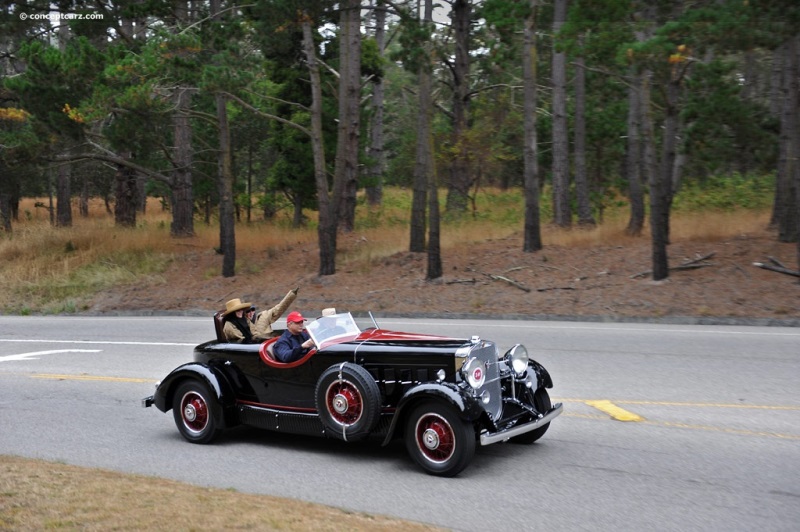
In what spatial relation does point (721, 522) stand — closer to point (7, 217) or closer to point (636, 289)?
point (636, 289)

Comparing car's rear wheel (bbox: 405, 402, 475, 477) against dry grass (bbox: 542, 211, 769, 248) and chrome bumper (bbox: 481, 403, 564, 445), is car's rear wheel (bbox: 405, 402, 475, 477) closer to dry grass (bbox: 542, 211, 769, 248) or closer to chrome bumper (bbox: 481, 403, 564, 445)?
chrome bumper (bbox: 481, 403, 564, 445)

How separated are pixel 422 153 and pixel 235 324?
13.3 m

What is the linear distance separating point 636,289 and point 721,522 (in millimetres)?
13490

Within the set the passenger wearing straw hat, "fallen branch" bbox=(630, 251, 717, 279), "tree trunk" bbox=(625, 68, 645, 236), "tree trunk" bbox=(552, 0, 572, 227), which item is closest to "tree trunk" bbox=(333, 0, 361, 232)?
"tree trunk" bbox=(552, 0, 572, 227)

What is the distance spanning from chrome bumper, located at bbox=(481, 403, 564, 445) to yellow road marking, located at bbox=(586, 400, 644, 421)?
1.44 m

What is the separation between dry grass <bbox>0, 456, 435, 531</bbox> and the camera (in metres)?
5.74

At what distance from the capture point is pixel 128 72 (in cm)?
2269

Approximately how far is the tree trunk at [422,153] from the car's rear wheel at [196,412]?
43.6ft

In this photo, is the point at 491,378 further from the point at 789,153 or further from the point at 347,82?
the point at 347,82

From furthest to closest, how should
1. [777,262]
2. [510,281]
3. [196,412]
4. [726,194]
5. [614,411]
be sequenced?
[726,194]
[510,281]
[777,262]
[614,411]
[196,412]

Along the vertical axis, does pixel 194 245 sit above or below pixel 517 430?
above

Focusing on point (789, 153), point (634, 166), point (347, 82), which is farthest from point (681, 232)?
point (347, 82)

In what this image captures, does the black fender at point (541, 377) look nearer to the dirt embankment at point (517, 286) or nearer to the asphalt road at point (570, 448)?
the asphalt road at point (570, 448)

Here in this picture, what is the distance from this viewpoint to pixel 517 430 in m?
7.56
